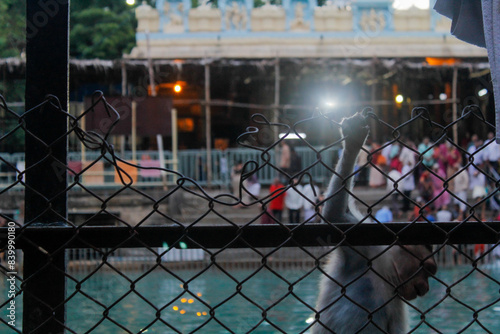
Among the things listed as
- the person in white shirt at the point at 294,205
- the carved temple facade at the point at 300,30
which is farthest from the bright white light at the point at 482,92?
the person in white shirt at the point at 294,205

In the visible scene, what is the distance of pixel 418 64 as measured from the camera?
19.5 m

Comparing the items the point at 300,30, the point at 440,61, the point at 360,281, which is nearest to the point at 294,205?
the point at 300,30

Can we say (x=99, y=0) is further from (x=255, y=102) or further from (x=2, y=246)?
(x=2, y=246)

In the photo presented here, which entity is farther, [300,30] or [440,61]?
[300,30]

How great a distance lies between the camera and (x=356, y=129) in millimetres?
2658

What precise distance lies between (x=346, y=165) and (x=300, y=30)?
807 inches

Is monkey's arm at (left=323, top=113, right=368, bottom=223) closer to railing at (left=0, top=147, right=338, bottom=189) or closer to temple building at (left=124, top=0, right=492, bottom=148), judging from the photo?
railing at (left=0, top=147, right=338, bottom=189)

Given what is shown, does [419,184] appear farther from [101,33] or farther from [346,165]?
[346,165]

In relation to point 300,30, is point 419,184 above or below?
below

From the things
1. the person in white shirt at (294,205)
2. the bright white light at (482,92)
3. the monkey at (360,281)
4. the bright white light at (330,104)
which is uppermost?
the monkey at (360,281)

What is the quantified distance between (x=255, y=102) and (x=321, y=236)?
2106 centimetres

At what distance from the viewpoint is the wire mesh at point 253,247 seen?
2.13 meters

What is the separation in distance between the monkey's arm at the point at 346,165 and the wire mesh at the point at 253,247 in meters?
0.03

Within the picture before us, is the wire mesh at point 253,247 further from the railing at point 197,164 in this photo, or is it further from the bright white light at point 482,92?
the bright white light at point 482,92
